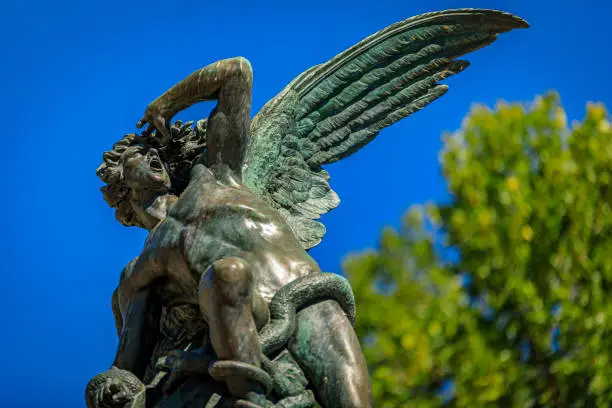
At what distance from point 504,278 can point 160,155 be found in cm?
772

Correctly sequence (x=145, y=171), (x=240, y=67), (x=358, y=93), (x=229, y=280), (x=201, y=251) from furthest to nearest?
(x=358, y=93) → (x=145, y=171) → (x=240, y=67) → (x=201, y=251) → (x=229, y=280)

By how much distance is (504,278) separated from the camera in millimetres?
11922

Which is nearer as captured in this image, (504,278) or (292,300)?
(292,300)

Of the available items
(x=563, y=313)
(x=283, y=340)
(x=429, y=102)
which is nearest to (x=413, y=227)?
(x=563, y=313)

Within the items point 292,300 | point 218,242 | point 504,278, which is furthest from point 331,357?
point 504,278

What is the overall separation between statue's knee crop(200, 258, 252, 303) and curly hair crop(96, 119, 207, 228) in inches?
40.8

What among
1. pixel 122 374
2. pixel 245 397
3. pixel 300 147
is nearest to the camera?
pixel 245 397

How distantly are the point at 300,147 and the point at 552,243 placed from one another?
741cm

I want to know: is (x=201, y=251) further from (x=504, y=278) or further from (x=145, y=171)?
(x=504, y=278)

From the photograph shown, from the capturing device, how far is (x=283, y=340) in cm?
420

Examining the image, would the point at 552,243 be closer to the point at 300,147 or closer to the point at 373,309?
the point at 373,309

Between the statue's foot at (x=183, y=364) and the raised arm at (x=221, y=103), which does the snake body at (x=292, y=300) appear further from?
the raised arm at (x=221, y=103)

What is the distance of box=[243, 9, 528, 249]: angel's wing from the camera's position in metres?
5.20

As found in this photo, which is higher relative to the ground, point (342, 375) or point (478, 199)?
point (478, 199)
